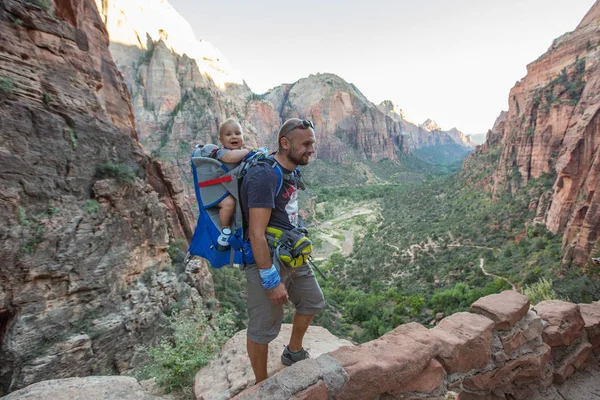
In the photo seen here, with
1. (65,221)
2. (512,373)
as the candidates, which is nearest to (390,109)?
(65,221)

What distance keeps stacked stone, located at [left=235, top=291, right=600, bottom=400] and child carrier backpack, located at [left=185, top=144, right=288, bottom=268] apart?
0.98m

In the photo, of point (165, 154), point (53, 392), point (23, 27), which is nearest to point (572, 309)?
point (53, 392)

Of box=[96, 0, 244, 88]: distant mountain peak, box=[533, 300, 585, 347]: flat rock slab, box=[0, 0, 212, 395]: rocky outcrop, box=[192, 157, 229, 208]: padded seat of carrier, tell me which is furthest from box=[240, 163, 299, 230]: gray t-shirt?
box=[96, 0, 244, 88]: distant mountain peak

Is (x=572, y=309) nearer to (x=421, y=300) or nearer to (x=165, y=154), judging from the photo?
(x=421, y=300)

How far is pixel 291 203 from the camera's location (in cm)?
240

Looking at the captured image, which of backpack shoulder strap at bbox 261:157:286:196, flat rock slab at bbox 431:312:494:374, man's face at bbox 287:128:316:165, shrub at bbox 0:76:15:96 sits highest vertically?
shrub at bbox 0:76:15:96

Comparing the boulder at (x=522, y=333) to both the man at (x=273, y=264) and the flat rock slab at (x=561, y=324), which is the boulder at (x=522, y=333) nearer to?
the flat rock slab at (x=561, y=324)

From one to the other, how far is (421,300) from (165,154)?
156 ft

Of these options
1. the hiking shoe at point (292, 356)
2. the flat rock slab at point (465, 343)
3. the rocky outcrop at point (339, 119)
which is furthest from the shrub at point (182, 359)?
the rocky outcrop at point (339, 119)

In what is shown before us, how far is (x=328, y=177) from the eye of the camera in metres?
84.4

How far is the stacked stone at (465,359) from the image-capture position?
6.64ft

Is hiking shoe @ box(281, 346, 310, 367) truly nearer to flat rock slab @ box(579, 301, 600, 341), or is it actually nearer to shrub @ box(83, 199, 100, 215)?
flat rock slab @ box(579, 301, 600, 341)

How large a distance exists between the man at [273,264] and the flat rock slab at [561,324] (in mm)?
2897

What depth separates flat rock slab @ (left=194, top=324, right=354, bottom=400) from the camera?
93.9 inches
